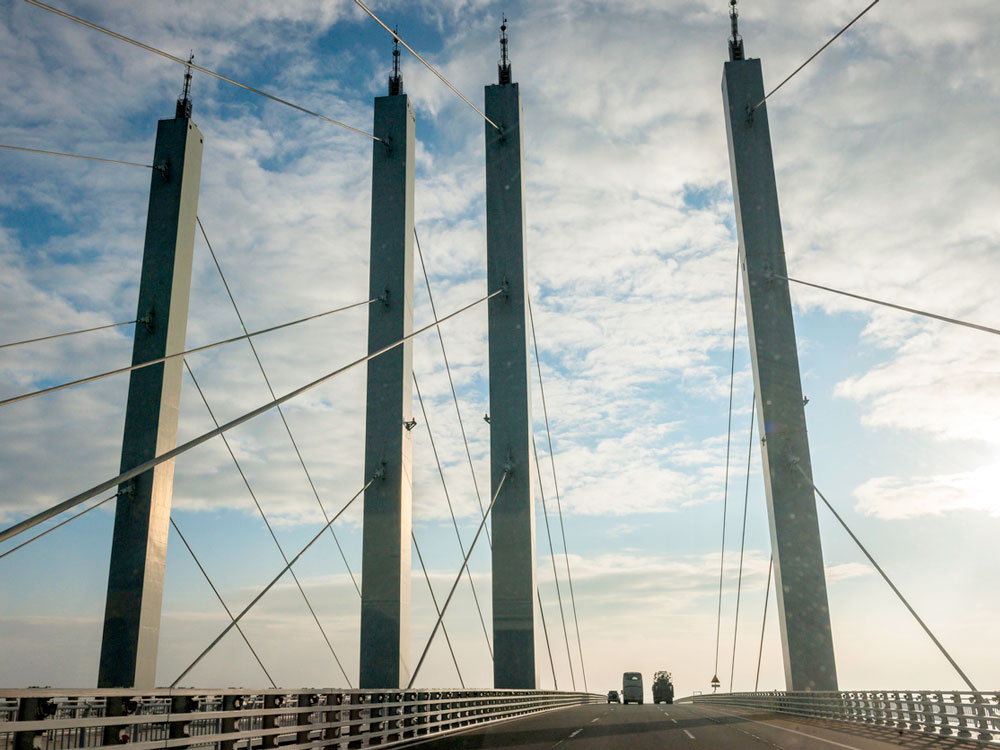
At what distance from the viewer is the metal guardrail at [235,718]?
6.20 metres

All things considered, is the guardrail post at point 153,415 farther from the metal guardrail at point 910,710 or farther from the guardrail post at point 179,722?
the metal guardrail at point 910,710

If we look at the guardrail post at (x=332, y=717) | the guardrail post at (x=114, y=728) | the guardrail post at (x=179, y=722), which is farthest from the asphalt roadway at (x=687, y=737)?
the guardrail post at (x=114, y=728)

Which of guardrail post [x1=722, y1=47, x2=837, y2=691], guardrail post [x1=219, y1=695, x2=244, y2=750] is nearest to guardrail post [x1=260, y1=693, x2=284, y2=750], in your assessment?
guardrail post [x1=219, y1=695, x2=244, y2=750]

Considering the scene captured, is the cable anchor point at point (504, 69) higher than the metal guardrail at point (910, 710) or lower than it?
higher

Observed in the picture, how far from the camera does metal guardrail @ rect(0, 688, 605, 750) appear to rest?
620 cm

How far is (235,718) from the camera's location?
8.74m

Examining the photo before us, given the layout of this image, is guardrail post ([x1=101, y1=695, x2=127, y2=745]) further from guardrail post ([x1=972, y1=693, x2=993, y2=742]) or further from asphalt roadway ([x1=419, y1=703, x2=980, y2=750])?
guardrail post ([x1=972, y1=693, x2=993, y2=742])

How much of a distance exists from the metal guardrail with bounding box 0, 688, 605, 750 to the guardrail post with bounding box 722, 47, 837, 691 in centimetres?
797

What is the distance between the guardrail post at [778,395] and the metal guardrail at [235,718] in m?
7.97

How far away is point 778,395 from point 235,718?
697 inches

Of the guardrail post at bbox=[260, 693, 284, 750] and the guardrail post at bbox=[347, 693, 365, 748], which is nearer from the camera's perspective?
the guardrail post at bbox=[260, 693, 284, 750]

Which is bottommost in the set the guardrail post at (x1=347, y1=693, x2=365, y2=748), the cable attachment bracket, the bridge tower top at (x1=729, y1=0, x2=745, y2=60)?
the guardrail post at (x1=347, y1=693, x2=365, y2=748)

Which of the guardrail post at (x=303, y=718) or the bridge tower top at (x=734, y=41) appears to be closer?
the guardrail post at (x=303, y=718)

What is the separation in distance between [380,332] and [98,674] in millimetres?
9434
